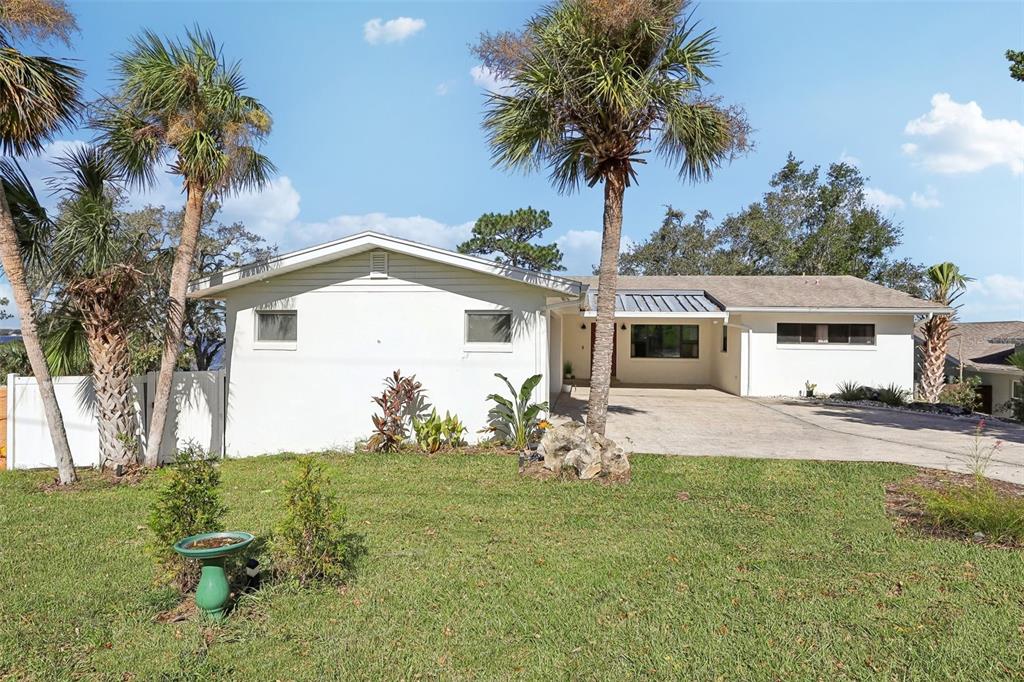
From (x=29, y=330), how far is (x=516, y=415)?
743 cm

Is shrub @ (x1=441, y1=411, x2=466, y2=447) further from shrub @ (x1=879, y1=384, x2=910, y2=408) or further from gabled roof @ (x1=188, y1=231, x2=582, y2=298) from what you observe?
shrub @ (x1=879, y1=384, x2=910, y2=408)

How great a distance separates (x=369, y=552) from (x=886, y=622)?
13.9 feet

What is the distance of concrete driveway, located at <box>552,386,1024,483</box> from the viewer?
995 centimetres

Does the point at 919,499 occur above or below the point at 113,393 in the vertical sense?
below

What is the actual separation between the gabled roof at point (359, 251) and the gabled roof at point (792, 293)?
313 inches

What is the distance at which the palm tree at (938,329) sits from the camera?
1859 centimetres

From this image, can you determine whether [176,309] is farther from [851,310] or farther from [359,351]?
[851,310]

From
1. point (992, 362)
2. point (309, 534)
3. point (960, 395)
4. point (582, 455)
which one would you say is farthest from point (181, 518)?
point (992, 362)

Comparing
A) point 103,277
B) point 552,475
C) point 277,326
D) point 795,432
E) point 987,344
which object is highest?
point 103,277

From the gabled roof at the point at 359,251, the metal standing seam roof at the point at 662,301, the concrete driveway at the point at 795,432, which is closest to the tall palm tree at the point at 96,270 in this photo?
the gabled roof at the point at 359,251

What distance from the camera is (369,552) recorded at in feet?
18.5

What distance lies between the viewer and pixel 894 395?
1720cm

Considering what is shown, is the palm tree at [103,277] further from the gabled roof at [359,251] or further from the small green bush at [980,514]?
the small green bush at [980,514]

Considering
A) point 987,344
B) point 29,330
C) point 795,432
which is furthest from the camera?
point 987,344
